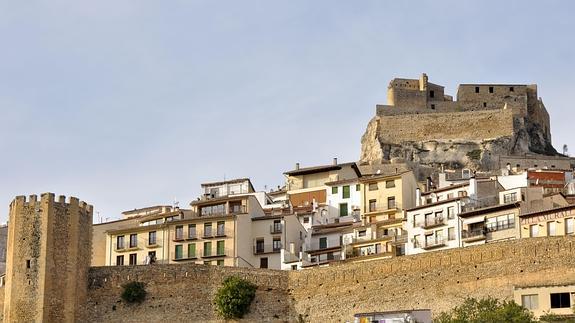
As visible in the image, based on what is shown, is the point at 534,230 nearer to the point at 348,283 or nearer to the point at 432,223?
the point at 432,223

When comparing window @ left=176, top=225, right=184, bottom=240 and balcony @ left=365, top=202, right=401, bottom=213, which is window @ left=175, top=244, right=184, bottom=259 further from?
balcony @ left=365, top=202, right=401, bottom=213

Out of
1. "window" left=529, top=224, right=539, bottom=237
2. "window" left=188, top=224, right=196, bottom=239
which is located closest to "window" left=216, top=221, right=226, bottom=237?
"window" left=188, top=224, right=196, bottom=239

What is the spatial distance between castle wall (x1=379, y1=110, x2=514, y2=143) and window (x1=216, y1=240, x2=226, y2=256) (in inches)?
1509

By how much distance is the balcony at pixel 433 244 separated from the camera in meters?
71.8

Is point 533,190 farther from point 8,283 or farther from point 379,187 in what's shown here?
point 8,283

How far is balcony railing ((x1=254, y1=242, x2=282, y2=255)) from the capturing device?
256ft

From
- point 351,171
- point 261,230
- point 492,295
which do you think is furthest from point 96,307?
point 351,171

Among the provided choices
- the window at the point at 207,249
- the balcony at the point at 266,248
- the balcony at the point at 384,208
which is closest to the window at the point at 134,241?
the window at the point at 207,249

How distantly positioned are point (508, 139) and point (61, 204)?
54.7m

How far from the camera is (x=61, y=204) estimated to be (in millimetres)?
65312

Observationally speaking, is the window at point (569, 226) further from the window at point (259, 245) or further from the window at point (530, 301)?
the window at point (259, 245)

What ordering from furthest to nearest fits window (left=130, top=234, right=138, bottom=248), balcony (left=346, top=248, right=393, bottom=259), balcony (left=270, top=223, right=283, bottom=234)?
1. window (left=130, top=234, right=138, bottom=248)
2. balcony (left=270, top=223, right=283, bottom=234)
3. balcony (left=346, top=248, right=393, bottom=259)

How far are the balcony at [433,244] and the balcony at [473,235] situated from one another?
61.9 inches

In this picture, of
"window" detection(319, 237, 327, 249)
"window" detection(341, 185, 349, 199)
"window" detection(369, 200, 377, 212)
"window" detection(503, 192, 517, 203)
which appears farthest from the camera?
"window" detection(341, 185, 349, 199)
